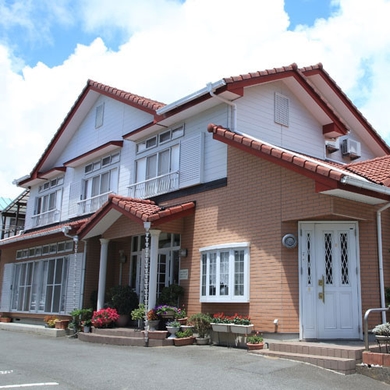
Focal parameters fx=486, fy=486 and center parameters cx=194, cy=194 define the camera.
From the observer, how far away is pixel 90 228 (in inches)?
610

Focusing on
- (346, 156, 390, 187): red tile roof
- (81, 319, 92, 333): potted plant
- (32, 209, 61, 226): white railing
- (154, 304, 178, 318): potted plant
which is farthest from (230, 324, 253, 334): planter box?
(32, 209, 61, 226): white railing

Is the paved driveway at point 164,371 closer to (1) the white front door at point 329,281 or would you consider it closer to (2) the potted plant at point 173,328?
(2) the potted plant at point 173,328

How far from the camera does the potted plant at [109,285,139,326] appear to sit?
14578mm

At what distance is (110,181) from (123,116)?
249cm

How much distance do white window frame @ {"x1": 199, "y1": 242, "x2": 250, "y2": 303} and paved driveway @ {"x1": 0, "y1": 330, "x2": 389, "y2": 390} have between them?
4.31 ft

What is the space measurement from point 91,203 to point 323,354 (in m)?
12.4

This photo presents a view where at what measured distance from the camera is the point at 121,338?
41.0 feet

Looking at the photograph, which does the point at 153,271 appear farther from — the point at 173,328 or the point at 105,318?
the point at 105,318

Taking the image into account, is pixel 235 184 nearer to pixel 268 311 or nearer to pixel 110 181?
pixel 268 311

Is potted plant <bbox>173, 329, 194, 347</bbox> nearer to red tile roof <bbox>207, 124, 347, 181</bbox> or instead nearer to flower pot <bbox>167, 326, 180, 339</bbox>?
flower pot <bbox>167, 326, 180, 339</bbox>

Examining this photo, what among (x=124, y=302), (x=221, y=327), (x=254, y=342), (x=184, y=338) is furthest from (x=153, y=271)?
(x=254, y=342)

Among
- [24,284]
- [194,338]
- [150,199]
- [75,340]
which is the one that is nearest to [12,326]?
[24,284]

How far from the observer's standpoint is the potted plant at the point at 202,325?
11.8 meters

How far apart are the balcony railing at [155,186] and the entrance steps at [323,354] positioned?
6.31 m
